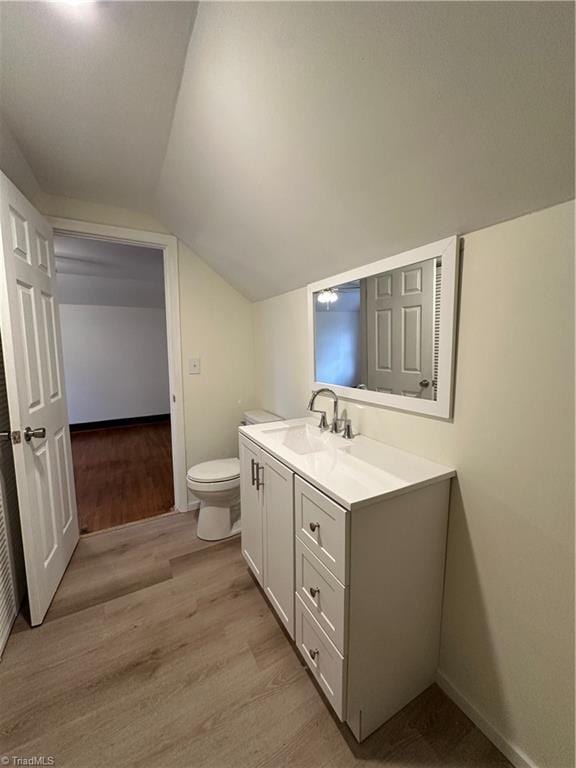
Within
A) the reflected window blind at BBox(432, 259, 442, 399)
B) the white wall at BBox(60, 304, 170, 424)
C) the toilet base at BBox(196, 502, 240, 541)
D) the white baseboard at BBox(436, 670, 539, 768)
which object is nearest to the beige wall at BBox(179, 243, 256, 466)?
the toilet base at BBox(196, 502, 240, 541)

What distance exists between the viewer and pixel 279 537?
1.38 m

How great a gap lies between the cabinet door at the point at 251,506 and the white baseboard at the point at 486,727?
0.86 metres

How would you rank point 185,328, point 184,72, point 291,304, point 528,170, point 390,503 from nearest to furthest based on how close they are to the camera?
1. point 528,170
2. point 390,503
3. point 184,72
4. point 291,304
5. point 185,328

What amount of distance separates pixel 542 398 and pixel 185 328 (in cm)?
221

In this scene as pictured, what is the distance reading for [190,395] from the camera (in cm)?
250

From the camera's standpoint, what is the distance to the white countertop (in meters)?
1.01

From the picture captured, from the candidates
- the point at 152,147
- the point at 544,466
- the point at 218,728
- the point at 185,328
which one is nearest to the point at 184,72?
the point at 152,147

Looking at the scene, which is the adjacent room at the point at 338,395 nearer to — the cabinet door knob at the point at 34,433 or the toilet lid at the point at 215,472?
the cabinet door knob at the point at 34,433

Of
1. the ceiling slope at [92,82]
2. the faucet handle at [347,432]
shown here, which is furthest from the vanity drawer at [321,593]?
the ceiling slope at [92,82]

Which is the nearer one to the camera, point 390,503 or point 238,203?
point 390,503

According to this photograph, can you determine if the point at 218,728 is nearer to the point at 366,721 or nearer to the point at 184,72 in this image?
the point at 366,721

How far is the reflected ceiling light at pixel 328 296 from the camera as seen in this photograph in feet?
5.63

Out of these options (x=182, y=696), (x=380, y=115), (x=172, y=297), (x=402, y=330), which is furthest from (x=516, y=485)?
(x=172, y=297)

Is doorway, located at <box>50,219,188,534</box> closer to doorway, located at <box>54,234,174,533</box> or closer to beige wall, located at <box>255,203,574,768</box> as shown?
doorway, located at <box>54,234,174,533</box>
